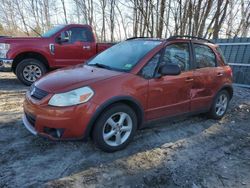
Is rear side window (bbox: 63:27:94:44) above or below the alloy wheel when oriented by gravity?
above

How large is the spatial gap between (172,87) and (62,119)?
6.24 feet

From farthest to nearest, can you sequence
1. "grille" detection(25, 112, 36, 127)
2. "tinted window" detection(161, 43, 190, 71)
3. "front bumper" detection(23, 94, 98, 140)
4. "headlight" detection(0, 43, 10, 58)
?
"headlight" detection(0, 43, 10, 58) → "tinted window" detection(161, 43, 190, 71) → "grille" detection(25, 112, 36, 127) → "front bumper" detection(23, 94, 98, 140)

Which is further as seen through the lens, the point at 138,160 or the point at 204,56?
the point at 204,56

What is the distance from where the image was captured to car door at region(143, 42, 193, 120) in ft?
13.9

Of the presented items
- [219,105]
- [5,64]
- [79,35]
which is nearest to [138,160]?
[219,105]

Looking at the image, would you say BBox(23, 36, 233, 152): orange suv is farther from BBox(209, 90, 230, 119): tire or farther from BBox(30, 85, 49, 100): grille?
BBox(209, 90, 230, 119): tire

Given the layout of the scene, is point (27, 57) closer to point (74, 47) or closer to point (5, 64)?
point (5, 64)

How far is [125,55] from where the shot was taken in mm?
4535

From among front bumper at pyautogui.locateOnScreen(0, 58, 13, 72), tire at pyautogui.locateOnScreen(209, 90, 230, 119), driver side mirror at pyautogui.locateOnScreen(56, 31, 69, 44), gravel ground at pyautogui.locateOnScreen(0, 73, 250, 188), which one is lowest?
gravel ground at pyautogui.locateOnScreen(0, 73, 250, 188)

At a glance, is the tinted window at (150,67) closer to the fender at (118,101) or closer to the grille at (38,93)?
the fender at (118,101)

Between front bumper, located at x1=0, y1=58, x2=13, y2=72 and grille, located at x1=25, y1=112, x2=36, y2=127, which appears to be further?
front bumper, located at x1=0, y1=58, x2=13, y2=72

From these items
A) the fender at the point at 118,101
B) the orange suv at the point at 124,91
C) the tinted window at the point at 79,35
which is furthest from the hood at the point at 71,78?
the tinted window at the point at 79,35

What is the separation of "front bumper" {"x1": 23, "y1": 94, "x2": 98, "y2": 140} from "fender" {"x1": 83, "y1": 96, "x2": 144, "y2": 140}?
49mm

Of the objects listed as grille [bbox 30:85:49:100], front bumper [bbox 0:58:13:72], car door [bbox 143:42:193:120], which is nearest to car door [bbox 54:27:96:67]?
front bumper [bbox 0:58:13:72]
